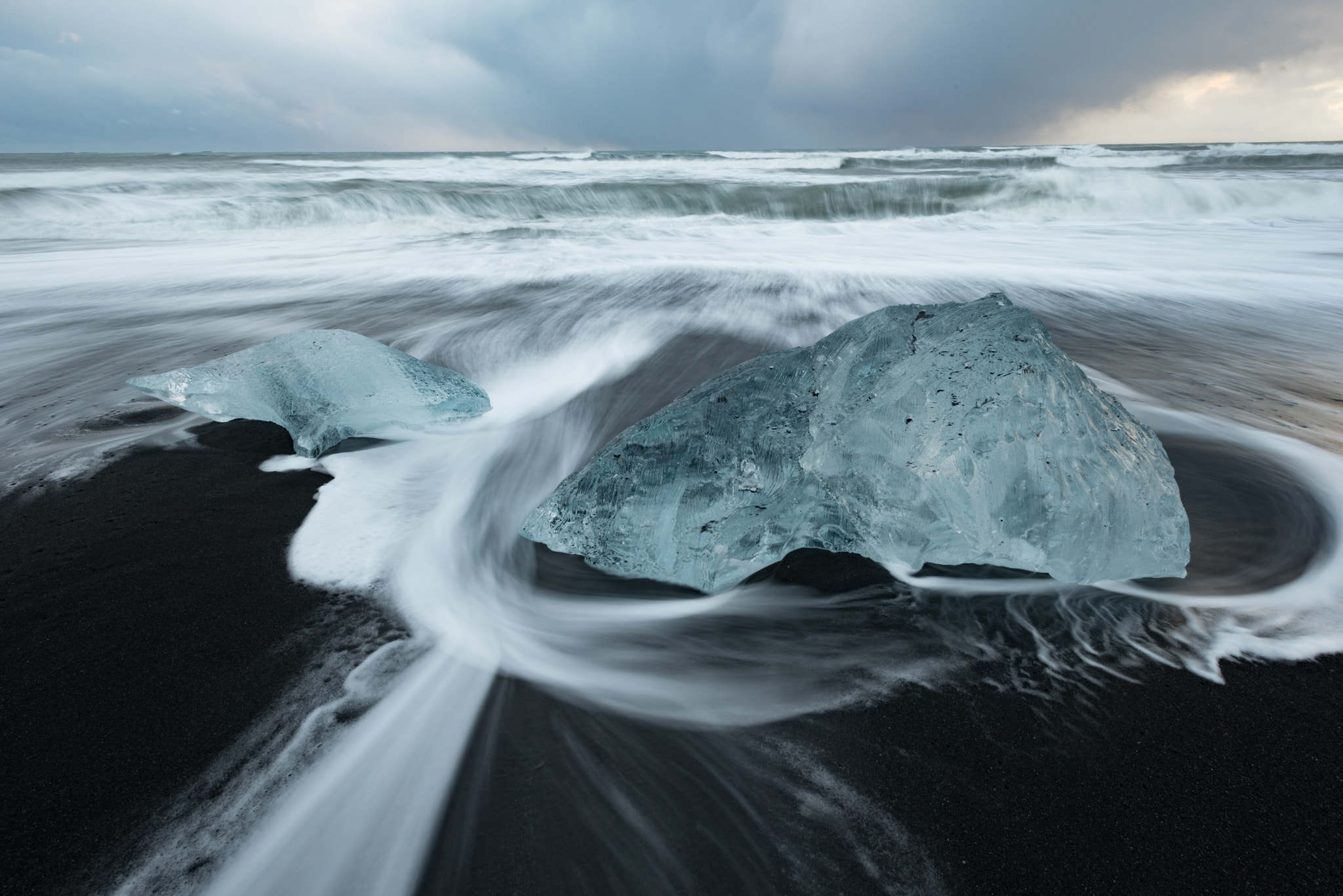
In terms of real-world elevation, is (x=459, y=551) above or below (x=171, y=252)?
below

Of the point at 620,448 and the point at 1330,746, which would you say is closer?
the point at 1330,746

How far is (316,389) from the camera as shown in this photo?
7.98ft

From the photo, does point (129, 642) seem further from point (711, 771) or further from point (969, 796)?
point (969, 796)

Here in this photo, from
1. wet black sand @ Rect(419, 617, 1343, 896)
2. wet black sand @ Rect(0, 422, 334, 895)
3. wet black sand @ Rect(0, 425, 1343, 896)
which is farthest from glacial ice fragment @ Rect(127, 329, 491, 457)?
wet black sand @ Rect(419, 617, 1343, 896)

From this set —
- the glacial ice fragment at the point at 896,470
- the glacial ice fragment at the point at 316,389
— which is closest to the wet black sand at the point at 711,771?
the glacial ice fragment at the point at 896,470

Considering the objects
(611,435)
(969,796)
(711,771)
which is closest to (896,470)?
(969,796)

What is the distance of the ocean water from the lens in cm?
111

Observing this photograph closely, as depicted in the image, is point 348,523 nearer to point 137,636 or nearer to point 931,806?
point 137,636

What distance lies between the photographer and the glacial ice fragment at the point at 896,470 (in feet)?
5.06

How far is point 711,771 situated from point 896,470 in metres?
0.90

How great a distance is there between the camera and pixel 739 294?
532cm

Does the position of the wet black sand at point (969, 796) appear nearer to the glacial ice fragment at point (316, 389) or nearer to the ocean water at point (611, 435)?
the ocean water at point (611, 435)

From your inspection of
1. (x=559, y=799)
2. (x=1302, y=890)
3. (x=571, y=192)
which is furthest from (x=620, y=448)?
(x=571, y=192)

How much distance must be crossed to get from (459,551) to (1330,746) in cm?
205
